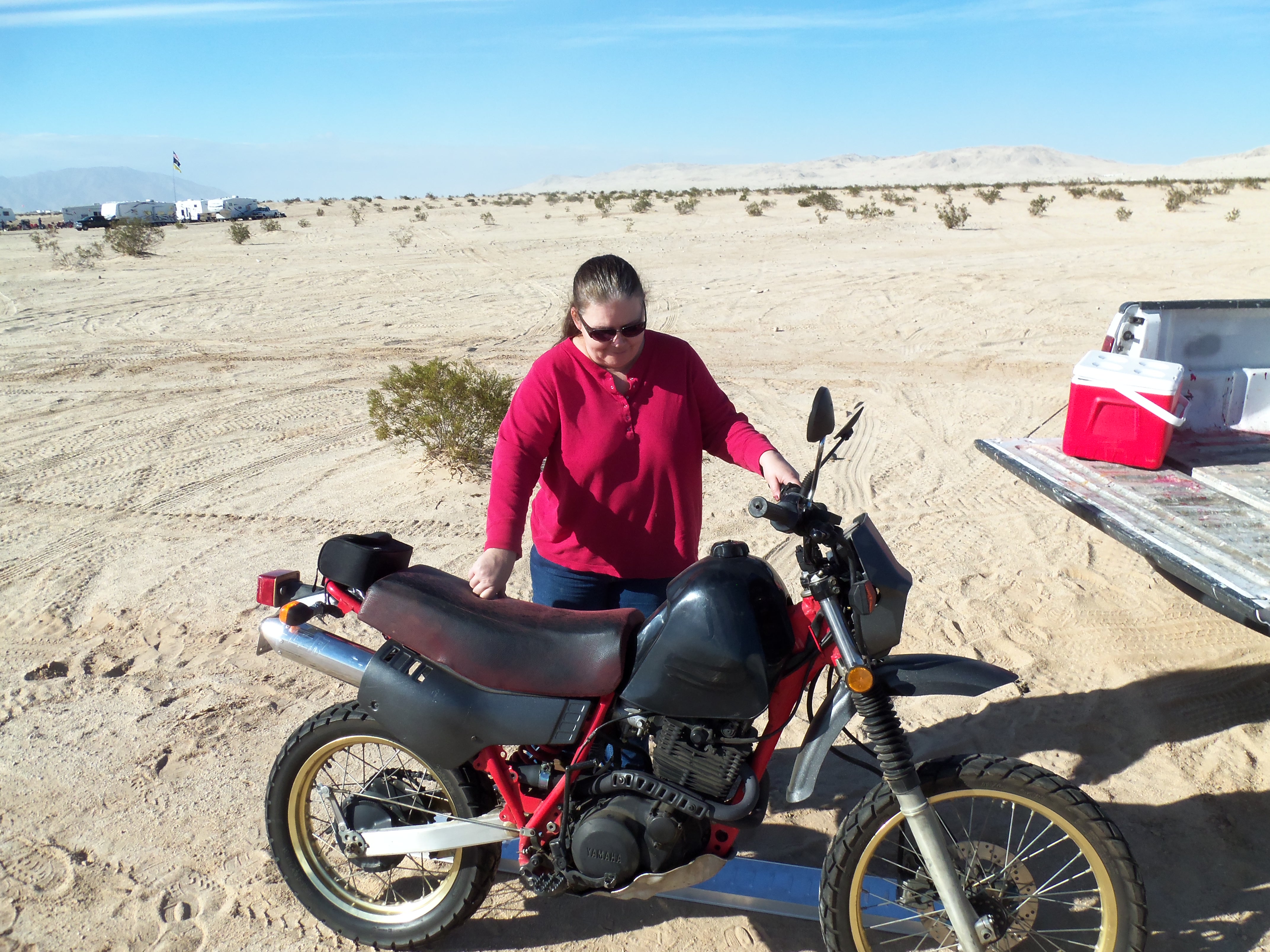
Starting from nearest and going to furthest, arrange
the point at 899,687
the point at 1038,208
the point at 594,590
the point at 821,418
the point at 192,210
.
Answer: the point at 821,418 → the point at 899,687 → the point at 594,590 → the point at 1038,208 → the point at 192,210

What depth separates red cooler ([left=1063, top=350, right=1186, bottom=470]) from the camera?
12.7 feet

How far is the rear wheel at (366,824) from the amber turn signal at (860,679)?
43.0 inches

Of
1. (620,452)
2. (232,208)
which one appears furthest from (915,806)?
(232,208)

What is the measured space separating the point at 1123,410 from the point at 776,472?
2.19 metres

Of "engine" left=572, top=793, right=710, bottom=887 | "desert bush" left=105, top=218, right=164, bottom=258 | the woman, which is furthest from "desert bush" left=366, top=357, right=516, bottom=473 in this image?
"desert bush" left=105, top=218, right=164, bottom=258

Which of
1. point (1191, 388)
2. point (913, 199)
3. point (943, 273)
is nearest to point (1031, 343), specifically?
point (943, 273)

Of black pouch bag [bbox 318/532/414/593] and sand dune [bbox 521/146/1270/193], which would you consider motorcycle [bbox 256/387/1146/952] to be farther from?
sand dune [bbox 521/146/1270/193]

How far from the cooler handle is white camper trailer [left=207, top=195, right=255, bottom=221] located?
162 feet

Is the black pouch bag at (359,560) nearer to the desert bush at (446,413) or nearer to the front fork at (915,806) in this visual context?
the front fork at (915,806)

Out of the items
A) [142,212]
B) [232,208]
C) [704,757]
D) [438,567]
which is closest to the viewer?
[704,757]

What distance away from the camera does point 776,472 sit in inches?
104

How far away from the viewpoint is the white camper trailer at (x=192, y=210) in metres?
50.9

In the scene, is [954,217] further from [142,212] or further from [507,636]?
[142,212]

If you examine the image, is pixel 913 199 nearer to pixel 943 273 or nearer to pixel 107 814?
pixel 943 273
